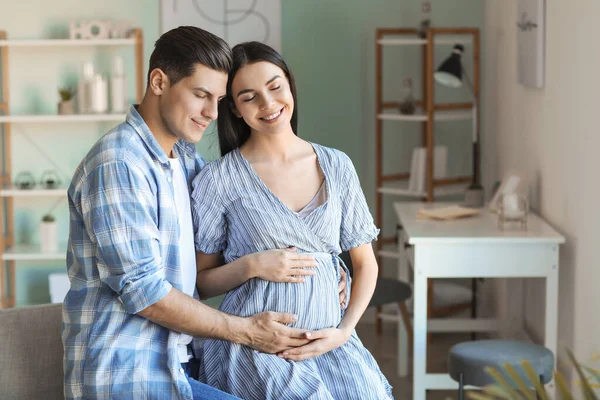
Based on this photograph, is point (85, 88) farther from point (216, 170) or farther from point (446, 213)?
point (216, 170)

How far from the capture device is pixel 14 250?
192 inches

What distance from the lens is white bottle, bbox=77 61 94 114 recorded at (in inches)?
188

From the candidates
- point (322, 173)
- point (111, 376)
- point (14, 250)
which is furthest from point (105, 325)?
point (14, 250)

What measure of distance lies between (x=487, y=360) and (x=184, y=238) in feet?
4.28

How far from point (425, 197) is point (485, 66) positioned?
840 mm

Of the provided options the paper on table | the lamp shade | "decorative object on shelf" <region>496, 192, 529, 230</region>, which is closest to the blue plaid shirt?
"decorative object on shelf" <region>496, 192, 529, 230</region>

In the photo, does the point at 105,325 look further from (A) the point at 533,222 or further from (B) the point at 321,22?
(B) the point at 321,22

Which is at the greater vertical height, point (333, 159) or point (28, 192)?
point (333, 159)

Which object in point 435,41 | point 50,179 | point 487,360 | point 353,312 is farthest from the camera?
point 50,179

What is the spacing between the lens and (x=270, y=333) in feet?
5.94

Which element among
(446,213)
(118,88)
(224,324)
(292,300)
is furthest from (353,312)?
(118,88)

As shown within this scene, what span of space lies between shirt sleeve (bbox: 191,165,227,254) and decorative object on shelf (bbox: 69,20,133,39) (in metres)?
3.08

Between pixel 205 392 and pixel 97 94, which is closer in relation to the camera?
pixel 205 392

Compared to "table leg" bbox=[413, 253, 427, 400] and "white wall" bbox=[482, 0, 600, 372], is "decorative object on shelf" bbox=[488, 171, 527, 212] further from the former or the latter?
"table leg" bbox=[413, 253, 427, 400]
